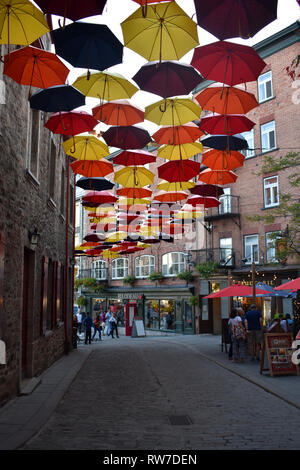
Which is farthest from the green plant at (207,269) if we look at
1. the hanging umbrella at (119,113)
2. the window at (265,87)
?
the hanging umbrella at (119,113)

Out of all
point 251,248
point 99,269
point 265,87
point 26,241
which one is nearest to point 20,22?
point 26,241

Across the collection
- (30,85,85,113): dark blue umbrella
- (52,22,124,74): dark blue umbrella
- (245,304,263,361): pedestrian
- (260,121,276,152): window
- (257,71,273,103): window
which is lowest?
(245,304,263,361): pedestrian

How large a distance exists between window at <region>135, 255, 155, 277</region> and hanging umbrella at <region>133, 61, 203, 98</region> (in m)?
26.6

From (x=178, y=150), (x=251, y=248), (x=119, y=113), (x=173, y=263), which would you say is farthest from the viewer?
(x=173, y=263)

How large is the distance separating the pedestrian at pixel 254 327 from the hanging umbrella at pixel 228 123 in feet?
22.3

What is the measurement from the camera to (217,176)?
441 inches

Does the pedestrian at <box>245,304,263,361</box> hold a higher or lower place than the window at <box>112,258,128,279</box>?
lower

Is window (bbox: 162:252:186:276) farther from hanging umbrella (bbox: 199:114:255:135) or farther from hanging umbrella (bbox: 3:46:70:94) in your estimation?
hanging umbrella (bbox: 3:46:70:94)

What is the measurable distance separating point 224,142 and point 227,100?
5.34ft

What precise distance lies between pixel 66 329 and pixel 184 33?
40.8 ft

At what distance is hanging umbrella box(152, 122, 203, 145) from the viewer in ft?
29.5

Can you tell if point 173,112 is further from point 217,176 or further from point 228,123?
point 217,176

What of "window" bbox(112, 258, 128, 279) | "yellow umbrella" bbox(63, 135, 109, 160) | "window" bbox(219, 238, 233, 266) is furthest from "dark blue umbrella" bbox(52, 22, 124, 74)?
"window" bbox(112, 258, 128, 279)

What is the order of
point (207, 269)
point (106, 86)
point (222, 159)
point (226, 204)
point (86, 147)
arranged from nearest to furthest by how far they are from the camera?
A: point (106, 86), point (86, 147), point (222, 159), point (207, 269), point (226, 204)
